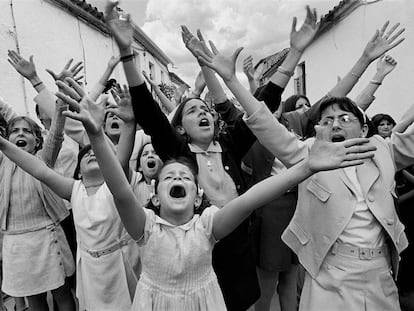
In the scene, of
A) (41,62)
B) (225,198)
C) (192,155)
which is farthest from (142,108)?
(41,62)

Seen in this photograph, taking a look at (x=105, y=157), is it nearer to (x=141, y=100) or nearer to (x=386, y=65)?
(x=141, y=100)

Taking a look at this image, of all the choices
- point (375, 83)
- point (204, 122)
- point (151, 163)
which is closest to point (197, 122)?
point (204, 122)

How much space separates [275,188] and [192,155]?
2.37 ft

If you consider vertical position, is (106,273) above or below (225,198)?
below

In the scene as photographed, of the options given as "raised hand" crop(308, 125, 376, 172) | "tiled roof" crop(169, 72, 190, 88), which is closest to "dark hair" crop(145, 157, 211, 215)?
"raised hand" crop(308, 125, 376, 172)

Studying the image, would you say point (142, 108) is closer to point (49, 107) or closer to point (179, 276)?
point (179, 276)

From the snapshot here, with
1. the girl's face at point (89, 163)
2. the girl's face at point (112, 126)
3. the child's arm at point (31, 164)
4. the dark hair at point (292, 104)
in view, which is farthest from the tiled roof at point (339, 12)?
the child's arm at point (31, 164)

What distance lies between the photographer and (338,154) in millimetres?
1288

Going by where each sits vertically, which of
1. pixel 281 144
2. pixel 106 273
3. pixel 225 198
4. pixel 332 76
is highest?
pixel 332 76

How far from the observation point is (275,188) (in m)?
1.36

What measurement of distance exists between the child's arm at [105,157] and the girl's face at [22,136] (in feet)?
3.90

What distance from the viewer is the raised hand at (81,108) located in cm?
125

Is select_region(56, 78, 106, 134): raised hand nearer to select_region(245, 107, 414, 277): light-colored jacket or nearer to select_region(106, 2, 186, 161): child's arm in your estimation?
select_region(106, 2, 186, 161): child's arm

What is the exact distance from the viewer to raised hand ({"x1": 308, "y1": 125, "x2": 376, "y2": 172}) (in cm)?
127
